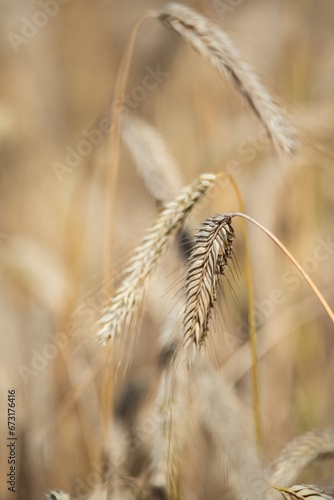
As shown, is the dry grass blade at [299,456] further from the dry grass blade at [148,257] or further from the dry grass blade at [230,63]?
the dry grass blade at [230,63]

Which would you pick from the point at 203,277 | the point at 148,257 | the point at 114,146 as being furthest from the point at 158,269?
the point at 114,146

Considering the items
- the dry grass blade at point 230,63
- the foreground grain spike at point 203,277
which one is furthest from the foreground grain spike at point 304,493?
the dry grass blade at point 230,63

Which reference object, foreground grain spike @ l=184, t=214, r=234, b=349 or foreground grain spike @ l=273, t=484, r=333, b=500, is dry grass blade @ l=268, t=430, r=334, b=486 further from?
foreground grain spike @ l=184, t=214, r=234, b=349

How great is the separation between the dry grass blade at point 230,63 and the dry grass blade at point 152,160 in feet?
1.03

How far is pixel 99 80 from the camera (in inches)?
103

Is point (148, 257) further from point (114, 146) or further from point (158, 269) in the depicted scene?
point (114, 146)

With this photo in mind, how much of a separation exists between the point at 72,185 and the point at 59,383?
0.86 m

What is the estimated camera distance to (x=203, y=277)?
29.7 inches

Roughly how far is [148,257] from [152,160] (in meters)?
0.51

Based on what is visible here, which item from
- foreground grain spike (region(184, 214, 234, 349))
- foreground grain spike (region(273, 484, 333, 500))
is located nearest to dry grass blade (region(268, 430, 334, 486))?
foreground grain spike (region(273, 484, 333, 500))

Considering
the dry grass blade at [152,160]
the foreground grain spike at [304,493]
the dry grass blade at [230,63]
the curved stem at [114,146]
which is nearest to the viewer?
the foreground grain spike at [304,493]

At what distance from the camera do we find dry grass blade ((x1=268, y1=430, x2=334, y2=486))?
3.24 feet

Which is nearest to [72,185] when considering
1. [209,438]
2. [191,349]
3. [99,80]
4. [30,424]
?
[99,80]

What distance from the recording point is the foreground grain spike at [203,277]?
2.45 ft
